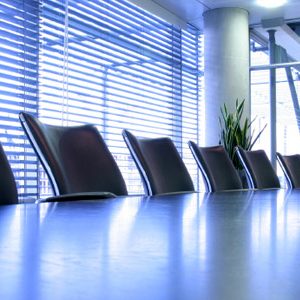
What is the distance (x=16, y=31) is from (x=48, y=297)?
3644 millimetres

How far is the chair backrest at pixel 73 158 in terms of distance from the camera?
144 centimetres

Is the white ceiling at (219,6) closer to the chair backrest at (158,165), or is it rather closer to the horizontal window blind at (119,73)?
the horizontal window blind at (119,73)

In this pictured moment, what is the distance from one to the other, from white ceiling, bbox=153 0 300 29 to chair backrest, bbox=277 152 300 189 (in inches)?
92.8

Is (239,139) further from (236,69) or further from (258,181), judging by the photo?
(258,181)

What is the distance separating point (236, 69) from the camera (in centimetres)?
564

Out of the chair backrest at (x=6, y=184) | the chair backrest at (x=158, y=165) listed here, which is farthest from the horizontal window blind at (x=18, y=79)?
the chair backrest at (x=6, y=184)

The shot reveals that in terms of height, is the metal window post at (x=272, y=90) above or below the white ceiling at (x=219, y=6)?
below

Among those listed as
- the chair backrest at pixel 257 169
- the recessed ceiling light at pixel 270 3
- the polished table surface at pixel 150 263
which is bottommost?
the polished table surface at pixel 150 263

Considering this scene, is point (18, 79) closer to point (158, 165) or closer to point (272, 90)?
point (158, 165)

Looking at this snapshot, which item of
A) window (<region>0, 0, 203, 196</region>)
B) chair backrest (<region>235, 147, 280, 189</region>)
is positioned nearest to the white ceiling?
window (<region>0, 0, 203, 196</region>)

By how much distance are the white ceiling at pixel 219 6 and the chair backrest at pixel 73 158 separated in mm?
3899

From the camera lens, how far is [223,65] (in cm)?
562

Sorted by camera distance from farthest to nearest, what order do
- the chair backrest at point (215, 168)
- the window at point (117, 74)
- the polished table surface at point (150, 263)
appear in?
the window at point (117, 74) < the chair backrest at point (215, 168) < the polished table surface at point (150, 263)

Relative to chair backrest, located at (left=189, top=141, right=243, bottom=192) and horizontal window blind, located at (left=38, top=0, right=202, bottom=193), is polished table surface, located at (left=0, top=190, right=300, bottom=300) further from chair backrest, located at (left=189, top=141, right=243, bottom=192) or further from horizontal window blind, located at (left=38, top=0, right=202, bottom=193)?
horizontal window blind, located at (left=38, top=0, right=202, bottom=193)
